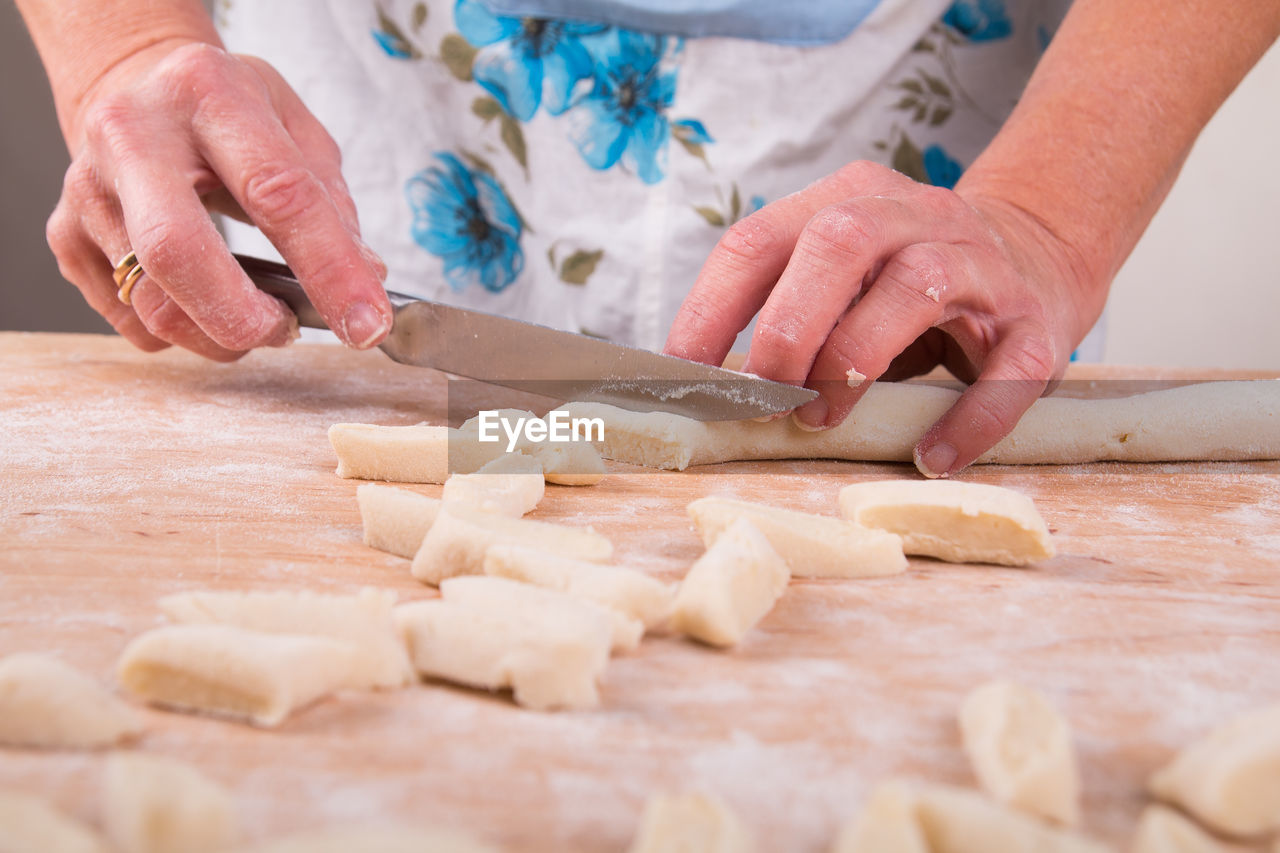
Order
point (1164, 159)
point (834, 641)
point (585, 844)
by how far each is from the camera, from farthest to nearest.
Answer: point (1164, 159)
point (834, 641)
point (585, 844)

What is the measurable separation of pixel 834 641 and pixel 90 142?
66.4 inches

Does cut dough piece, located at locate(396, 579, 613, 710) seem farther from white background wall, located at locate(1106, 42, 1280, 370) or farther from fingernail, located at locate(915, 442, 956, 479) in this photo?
white background wall, located at locate(1106, 42, 1280, 370)

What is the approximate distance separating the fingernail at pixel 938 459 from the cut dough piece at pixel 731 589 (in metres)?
0.62

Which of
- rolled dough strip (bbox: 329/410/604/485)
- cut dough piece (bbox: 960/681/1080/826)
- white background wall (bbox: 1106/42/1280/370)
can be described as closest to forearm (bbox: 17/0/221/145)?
rolled dough strip (bbox: 329/410/604/485)

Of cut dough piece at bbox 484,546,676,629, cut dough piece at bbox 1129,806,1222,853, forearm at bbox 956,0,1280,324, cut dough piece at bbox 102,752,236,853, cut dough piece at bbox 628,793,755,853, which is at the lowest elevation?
cut dough piece at bbox 102,752,236,853

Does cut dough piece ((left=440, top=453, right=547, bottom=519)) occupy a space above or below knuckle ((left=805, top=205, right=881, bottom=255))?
below

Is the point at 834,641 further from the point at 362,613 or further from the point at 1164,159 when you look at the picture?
the point at 1164,159

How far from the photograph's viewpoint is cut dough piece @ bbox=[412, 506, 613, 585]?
3.72 feet

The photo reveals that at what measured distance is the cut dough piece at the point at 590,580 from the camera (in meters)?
1.03

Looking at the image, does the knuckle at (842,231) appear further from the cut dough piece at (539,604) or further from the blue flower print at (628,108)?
the blue flower print at (628,108)

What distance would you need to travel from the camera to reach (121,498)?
56.5 inches

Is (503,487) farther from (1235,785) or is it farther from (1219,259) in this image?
(1219,259)

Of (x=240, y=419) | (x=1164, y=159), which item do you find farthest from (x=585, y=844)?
(x=1164, y=159)

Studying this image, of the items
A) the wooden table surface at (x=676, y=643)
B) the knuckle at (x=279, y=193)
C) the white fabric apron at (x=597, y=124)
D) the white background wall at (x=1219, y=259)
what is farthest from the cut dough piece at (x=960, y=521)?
the white background wall at (x=1219, y=259)
